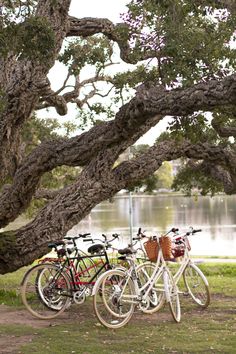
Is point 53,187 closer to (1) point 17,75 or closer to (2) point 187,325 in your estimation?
(1) point 17,75

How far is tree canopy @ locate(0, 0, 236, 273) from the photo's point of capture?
21.9 ft

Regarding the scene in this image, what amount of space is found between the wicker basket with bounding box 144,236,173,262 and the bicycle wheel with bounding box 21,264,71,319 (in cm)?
103

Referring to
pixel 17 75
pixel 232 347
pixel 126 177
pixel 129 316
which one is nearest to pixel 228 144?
pixel 126 177

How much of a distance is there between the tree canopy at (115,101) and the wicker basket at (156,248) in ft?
4.06

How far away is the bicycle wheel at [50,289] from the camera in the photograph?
761 cm

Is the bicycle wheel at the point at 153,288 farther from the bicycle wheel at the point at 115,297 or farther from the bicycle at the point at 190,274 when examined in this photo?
the bicycle wheel at the point at 115,297

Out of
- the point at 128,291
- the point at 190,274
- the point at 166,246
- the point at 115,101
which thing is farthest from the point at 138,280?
the point at 115,101

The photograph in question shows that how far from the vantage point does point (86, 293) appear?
25.3 feet

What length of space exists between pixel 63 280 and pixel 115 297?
789 millimetres

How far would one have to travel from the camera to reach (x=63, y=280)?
762cm

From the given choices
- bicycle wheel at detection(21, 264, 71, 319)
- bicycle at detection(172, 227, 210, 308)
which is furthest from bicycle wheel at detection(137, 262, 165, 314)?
bicycle wheel at detection(21, 264, 71, 319)

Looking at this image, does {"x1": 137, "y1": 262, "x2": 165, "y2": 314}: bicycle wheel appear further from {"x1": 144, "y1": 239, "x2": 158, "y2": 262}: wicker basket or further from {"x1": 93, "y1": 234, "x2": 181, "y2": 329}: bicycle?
{"x1": 144, "y1": 239, "x2": 158, "y2": 262}: wicker basket

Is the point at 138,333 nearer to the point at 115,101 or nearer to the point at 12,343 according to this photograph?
the point at 12,343

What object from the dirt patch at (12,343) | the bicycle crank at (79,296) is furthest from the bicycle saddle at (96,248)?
the dirt patch at (12,343)
